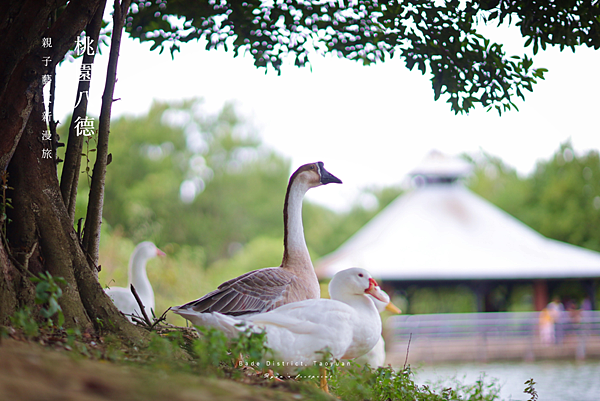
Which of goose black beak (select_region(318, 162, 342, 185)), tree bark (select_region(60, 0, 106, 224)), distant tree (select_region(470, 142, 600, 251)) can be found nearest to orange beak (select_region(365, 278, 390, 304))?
goose black beak (select_region(318, 162, 342, 185))

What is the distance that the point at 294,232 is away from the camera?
455 centimetres

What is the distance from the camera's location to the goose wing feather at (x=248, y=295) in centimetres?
398

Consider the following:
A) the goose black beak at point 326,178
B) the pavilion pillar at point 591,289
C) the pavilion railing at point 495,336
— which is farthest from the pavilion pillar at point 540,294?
the goose black beak at point 326,178

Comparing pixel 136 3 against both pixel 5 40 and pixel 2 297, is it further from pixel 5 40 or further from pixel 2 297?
pixel 2 297

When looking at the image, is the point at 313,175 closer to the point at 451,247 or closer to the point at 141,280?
the point at 141,280

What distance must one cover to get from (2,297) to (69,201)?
52.4 inches

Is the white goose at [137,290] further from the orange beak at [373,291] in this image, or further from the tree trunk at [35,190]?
the orange beak at [373,291]

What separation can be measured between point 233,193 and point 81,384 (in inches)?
1607

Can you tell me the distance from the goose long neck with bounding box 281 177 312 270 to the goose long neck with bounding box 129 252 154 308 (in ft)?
10.6

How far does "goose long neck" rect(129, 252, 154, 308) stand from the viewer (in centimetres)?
741

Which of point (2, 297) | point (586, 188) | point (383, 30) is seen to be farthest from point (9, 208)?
point (586, 188)

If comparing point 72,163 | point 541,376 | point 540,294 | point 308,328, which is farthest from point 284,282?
point 540,294

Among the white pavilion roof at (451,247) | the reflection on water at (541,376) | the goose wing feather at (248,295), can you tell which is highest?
the white pavilion roof at (451,247)

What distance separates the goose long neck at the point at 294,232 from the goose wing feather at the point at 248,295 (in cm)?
24
